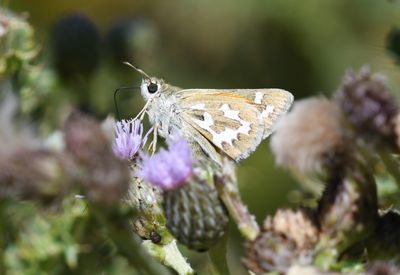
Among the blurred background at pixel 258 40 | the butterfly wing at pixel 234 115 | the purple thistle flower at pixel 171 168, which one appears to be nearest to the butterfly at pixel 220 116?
the butterfly wing at pixel 234 115

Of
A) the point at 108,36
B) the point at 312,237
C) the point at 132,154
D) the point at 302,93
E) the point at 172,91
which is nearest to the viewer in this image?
the point at 312,237

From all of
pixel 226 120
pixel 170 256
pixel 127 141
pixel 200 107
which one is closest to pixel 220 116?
pixel 226 120

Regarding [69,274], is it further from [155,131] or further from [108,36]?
[108,36]

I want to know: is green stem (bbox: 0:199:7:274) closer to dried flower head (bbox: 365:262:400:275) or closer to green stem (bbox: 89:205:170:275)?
green stem (bbox: 89:205:170:275)

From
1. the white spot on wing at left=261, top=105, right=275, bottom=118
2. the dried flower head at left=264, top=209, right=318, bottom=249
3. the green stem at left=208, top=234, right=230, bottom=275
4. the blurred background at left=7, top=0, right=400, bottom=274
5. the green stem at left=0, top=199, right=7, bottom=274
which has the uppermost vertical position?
the blurred background at left=7, top=0, right=400, bottom=274

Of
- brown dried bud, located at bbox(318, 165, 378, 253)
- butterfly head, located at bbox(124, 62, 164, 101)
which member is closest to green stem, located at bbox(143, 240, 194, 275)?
brown dried bud, located at bbox(318, 165, 378, 253)

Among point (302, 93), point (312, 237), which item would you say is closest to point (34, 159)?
point (312, 237)
